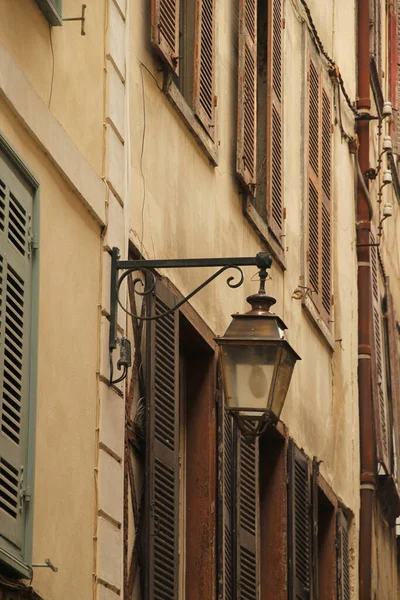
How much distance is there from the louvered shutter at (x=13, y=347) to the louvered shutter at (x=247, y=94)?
14.2 feet

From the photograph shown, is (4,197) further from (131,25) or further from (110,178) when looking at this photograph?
(131,25)

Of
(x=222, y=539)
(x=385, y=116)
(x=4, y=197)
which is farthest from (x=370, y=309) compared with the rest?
(x=4, y=197)

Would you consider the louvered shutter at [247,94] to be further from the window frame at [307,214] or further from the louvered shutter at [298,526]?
Result: the louvered shutter at [298,526]

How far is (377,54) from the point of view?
19.5 meters

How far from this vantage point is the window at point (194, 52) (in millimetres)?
10094

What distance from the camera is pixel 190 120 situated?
34.0 ft

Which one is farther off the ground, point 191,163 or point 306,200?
point 306,200

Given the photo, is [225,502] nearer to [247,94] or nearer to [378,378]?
[247,94]

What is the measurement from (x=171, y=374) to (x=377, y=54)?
10.4 m

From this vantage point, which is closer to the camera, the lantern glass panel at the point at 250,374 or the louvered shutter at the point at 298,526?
the lantern glass panel at the point at 250,374

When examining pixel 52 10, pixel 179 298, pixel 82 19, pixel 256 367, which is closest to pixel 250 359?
pixel 256 367

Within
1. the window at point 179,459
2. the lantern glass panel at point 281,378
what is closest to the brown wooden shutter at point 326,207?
the window at point 179,459

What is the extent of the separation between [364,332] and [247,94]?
534 cm

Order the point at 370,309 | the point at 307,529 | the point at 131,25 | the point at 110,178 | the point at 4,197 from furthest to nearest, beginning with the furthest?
the point at 370,309 < the point at 307,529 < the point at 131,25 < the point at 110,178 < the point at 4,197
